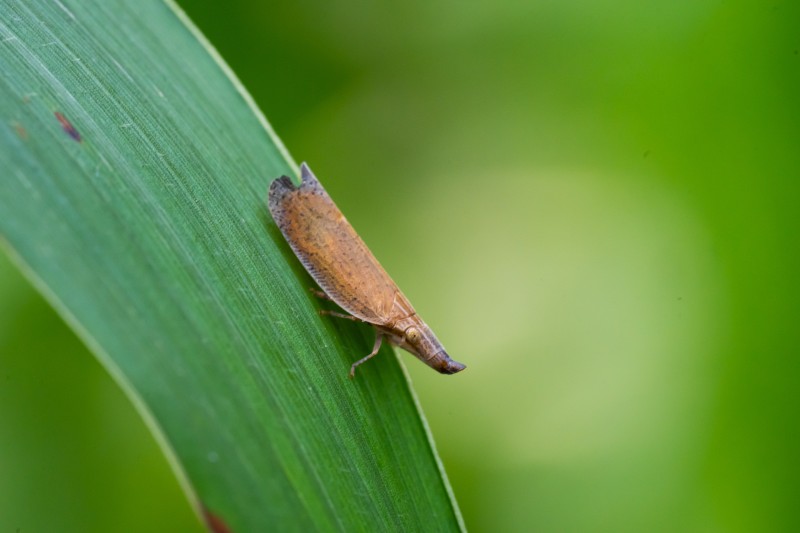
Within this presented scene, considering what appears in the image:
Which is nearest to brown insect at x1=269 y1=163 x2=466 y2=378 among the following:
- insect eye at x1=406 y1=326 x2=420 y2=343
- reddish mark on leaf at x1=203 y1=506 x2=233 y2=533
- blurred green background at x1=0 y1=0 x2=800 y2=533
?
insect eye at x1=406 y1=326 x2=420 y2=343

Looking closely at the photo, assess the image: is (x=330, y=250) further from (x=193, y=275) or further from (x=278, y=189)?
(x=193, y=275)

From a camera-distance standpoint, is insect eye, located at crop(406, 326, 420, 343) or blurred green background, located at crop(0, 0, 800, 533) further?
insect eye, located at crop(406, 326, 420, 343)

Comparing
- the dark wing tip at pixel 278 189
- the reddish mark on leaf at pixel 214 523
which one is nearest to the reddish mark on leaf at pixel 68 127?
the dark wing tip at pixel 278 189

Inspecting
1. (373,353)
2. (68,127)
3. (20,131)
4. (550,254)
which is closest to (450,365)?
(373,353)

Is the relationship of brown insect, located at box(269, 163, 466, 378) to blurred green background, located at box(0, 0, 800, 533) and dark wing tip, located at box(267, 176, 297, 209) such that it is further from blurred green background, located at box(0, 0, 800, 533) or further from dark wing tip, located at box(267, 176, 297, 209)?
blurred green background, located at box(0, 0, 800, 533)

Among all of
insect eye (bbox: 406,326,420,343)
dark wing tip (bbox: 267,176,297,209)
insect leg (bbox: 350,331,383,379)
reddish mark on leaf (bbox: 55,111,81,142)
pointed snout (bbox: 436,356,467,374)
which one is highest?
reddish mark on leaf (bbox: 55,111,81,142)

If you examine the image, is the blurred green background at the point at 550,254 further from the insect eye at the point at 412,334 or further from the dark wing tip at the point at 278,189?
the insect eye at the point at 412,334
